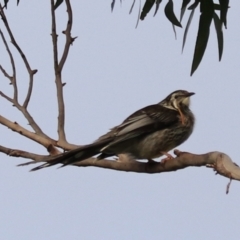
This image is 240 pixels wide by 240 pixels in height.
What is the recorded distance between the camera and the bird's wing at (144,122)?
153 inches

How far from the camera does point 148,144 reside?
398 cm

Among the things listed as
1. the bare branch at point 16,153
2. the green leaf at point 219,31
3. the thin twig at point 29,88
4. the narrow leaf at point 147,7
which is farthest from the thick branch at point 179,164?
the narrow leaf at point 147,7

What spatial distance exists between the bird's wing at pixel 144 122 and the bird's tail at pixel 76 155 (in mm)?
134

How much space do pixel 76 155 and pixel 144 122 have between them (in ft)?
2.02

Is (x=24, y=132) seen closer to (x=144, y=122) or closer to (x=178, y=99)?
(x=144, y=122)

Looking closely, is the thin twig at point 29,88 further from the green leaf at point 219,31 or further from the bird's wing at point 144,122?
the green leaf at point 219,31

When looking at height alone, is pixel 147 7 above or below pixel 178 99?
above

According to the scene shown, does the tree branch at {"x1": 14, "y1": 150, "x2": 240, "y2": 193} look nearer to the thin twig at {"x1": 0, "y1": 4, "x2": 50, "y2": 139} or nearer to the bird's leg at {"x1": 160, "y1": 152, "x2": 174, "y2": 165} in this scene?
the bird's leg at {"x1": 160, "y1": 152, "x2": 174, "y2": 165}

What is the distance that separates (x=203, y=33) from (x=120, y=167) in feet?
2.27

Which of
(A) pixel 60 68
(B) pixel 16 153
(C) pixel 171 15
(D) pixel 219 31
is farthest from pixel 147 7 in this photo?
(B) pixel 16 153

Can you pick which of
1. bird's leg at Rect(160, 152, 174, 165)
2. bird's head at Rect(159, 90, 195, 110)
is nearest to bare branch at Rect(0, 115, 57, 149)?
bird's leg at Rect(160, 152, 174, 165)

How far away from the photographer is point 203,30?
3.59 meters

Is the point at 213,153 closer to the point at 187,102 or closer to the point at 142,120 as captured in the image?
the point at 142,120

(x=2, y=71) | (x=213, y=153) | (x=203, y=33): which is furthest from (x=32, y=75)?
(x=213, y=153)
